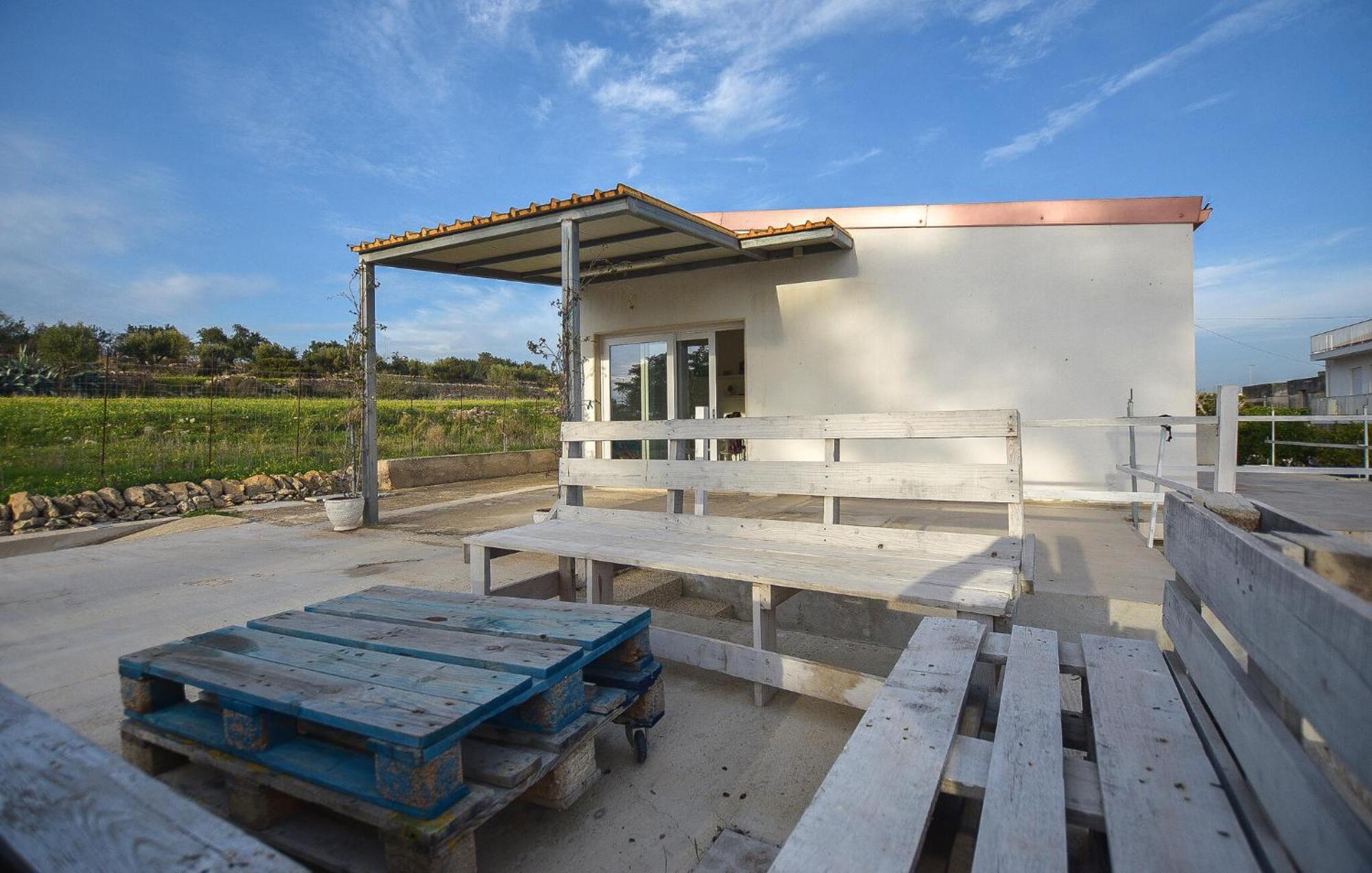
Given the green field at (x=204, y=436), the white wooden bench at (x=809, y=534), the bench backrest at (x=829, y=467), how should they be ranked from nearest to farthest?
the white wooden bench at (x=809, y=534)
the bench backrest at (x=829, y=467)
the green field at (x=204, y=436)

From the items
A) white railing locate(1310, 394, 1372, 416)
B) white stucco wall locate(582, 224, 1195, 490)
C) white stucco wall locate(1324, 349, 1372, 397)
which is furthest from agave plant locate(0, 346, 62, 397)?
white stucco wall locate(1324, 349, 1372, 397)

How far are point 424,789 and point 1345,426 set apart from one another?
62.2ft

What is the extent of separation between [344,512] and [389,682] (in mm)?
5056

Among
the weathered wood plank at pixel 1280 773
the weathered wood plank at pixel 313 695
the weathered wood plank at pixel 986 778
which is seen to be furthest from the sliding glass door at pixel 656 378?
the weathered wood plank at pixel 1280 773

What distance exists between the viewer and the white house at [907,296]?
591cm

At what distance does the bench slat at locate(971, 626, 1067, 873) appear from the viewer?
2.77ft

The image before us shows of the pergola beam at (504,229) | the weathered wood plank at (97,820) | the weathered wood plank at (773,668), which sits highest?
the pergola beam at (504,229)

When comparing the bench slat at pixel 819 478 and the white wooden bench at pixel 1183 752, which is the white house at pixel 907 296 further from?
the white wooden bench at pixel 1183 752

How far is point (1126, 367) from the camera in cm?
607

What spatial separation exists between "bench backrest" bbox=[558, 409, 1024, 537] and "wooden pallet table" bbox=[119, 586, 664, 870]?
51.4 inches

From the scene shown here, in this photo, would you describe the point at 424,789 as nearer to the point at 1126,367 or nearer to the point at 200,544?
the point at 200,544

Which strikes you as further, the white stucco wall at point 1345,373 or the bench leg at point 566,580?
the white stucco wall at point 1345,373

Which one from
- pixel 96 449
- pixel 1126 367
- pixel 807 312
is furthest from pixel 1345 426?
pixel 96 449

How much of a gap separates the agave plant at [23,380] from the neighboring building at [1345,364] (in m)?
33.1
